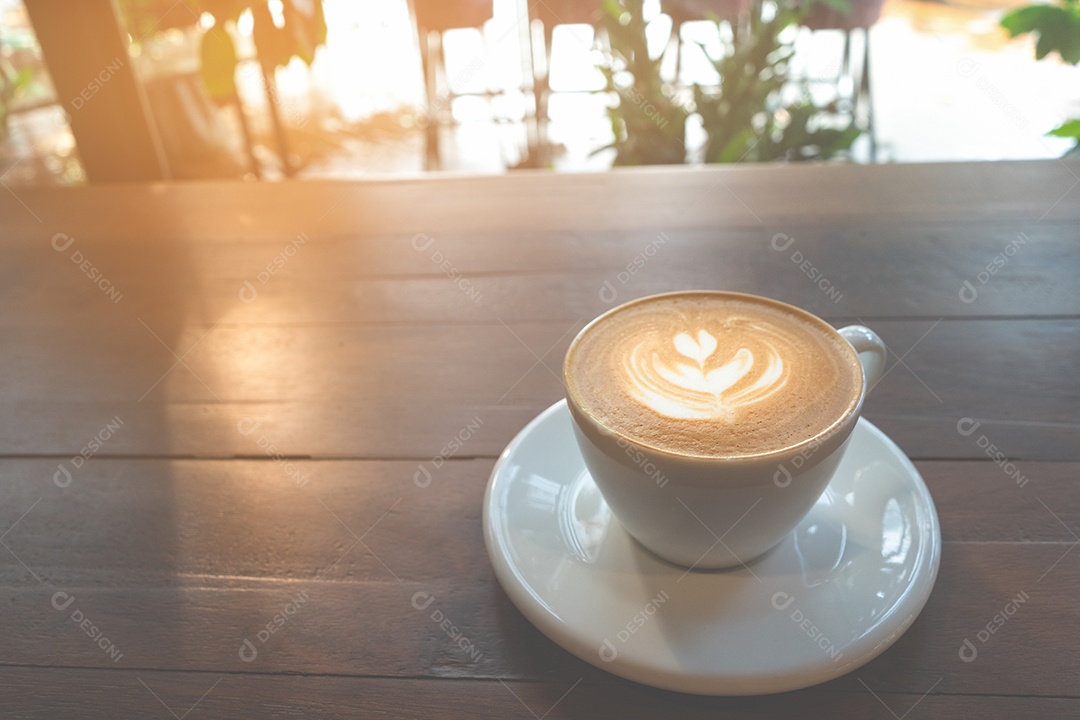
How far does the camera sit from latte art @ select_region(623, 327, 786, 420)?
0.54m

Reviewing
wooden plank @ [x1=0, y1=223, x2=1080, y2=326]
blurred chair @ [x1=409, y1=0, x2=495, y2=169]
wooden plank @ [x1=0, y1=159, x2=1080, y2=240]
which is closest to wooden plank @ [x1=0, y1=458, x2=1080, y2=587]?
wooden plank @ [x1=0, y1=223, x2=1080, y2=326]

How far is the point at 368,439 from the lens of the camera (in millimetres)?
706

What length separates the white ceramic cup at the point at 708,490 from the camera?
48 centimetres

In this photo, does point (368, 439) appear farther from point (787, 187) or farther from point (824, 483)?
point (787, 187)

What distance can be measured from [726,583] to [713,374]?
148mm

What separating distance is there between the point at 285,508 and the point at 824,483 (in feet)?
1.36

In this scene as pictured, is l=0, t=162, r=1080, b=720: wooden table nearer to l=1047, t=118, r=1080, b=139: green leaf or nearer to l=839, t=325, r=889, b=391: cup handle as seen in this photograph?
l=839, t=325, r=889, b=391: cup handle
